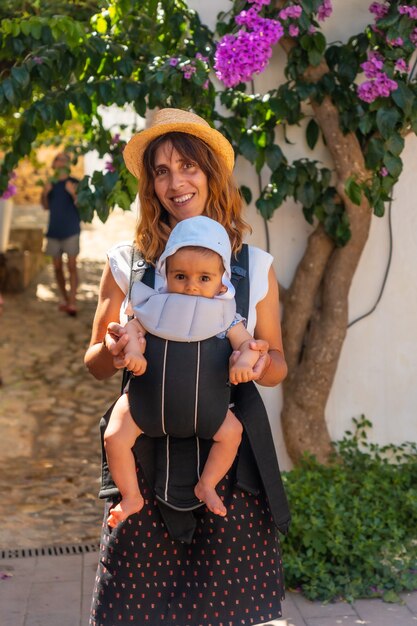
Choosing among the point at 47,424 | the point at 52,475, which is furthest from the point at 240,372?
the point at 47,424

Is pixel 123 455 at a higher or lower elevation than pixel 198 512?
higher

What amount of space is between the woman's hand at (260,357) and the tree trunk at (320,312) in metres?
1.97

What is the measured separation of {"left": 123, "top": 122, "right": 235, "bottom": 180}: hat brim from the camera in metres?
2.73

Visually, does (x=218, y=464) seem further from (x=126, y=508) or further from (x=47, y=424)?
(x=47, y=424)

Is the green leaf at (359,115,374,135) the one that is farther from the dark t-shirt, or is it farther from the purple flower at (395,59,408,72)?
the dark t-shirt

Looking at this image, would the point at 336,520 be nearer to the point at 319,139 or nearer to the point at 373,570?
the point at 373,570

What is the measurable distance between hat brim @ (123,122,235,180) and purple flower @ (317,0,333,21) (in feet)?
5.25

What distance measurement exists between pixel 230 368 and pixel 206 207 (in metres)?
0.49

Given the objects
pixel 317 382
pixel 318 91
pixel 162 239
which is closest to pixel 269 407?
pixel 317 382

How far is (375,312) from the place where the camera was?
4.61 m

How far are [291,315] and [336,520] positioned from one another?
38.0 inches

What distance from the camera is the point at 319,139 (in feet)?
14.7

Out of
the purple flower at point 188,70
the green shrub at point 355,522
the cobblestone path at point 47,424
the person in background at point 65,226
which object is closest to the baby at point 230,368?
the green shrub at point 355,522

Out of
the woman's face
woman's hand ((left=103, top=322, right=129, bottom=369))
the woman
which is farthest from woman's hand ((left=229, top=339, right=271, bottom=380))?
the woman's face
